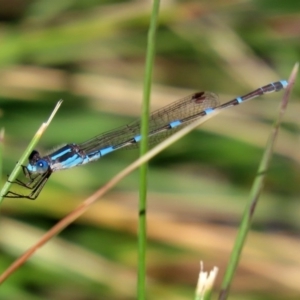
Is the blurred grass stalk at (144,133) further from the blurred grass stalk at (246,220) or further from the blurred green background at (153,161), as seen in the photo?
the blurred green background at (153,161)

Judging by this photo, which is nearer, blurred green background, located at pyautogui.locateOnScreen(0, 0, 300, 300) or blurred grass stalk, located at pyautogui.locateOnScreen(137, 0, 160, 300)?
blurred grass stalk, located at pyautogui.locateOnScreen(137, 0, 160, 300)

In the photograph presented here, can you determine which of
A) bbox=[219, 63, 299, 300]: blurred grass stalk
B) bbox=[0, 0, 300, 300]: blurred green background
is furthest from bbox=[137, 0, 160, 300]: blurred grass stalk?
bbox=[0, 0, 300, 300]: blurred green background

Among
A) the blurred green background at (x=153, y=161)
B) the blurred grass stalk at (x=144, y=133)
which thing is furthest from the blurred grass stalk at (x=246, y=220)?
the blurred green background at (x=153, y=161)

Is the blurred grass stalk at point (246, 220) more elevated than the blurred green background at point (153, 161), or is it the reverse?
the blurred green background at point (153, 161)

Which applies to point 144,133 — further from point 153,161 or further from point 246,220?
point 153,161

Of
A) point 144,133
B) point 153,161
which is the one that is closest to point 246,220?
point 144,133

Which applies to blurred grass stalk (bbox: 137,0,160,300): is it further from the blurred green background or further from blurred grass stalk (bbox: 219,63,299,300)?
the blurred green background

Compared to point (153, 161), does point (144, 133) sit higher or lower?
lower

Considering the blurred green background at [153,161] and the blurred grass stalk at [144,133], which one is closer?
the blurred grass stalk at [144,133]

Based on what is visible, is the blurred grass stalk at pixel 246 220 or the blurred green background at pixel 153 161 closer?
the blurred grass stalk at pixel 246 220
